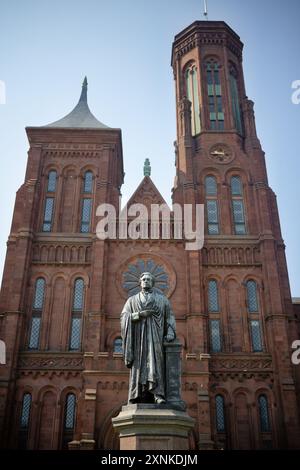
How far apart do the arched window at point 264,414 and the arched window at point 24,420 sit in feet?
39.2

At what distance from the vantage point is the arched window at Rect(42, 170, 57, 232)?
97.9 ft

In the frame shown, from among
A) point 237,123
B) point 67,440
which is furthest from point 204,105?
point 67,440

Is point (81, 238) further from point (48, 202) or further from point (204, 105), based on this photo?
point (204, 105)

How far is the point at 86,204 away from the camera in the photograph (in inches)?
1214

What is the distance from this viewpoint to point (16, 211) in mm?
29766

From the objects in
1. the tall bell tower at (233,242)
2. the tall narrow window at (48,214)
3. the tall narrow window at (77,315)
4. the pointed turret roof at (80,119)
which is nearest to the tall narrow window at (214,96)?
the tall bell tower at (233,242)

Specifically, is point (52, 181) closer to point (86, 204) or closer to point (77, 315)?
point (86, 204)

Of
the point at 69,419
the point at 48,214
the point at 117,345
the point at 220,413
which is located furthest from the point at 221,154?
the point at 69,419

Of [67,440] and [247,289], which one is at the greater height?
[247,289]

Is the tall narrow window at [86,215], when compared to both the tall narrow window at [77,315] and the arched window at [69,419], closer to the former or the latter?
the tall narrow window at [77,315]

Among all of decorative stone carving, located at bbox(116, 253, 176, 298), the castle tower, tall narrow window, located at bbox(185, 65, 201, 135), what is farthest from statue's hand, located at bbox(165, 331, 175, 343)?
tall narrow window, located at bbox(185, 65, 201, 135)

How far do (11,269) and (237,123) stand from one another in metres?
19.6

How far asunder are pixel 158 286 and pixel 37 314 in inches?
285

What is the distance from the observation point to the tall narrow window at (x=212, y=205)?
2973 centimetres
